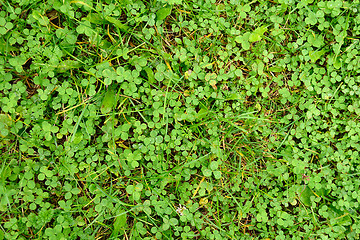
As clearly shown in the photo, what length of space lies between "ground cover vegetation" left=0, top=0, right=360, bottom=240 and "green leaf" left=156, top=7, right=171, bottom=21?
0.20ft

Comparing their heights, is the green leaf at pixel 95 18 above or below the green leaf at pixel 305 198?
above

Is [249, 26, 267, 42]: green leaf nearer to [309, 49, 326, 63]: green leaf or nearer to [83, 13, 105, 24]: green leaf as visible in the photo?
[309, 49, 326, 63]: green leaf

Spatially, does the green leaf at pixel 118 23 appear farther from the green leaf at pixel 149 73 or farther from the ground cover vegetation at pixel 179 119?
the green leaf at pixel 149 73

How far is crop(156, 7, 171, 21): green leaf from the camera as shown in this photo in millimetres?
2623

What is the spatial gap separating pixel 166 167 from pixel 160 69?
98 cm

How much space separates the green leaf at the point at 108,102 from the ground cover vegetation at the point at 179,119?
0.05 ft

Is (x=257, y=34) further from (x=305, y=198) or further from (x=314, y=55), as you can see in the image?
(x=305, y=198)

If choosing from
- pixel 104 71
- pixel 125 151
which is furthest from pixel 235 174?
pixel 104 71

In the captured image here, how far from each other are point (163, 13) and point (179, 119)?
107 cm

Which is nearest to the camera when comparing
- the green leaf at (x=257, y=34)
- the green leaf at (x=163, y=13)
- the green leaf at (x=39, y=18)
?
the green leaf at (x=39, y=18)

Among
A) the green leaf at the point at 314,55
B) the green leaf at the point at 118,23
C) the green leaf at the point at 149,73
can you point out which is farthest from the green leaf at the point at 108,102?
the green leaf at the point at 314,55

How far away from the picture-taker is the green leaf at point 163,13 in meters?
2.62

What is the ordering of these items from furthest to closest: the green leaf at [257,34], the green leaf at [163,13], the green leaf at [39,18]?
the green leaf at [257,34] < the green leaf at [163,13] < the green leaf at [39,18]

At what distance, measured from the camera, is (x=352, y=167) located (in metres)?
2.87
